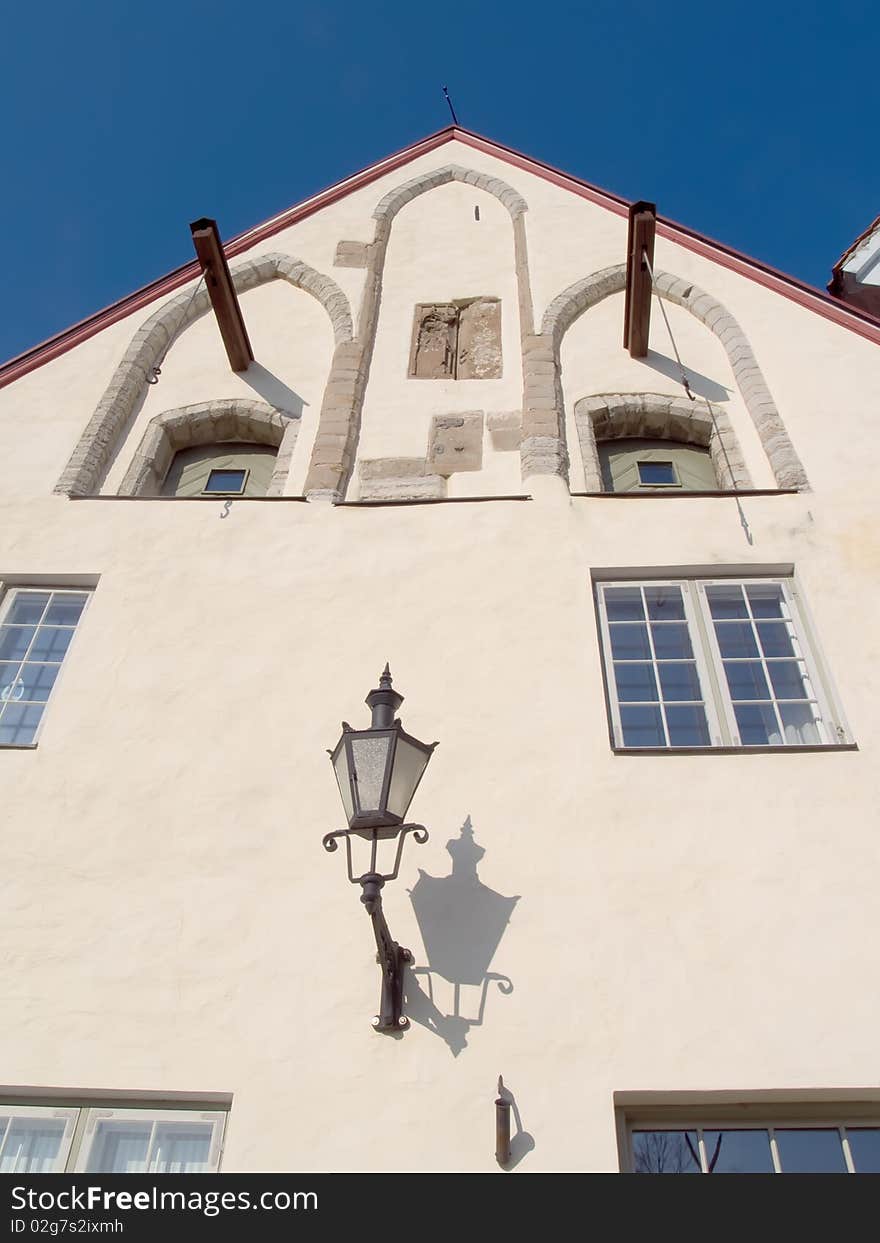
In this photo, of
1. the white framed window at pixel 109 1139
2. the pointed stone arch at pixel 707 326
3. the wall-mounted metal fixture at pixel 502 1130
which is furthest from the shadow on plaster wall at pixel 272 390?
the wall-mounted metal fixture at pixel 502 1130

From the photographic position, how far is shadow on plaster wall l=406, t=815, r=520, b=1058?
4.18 meters

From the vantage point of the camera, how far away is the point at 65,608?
6188mm

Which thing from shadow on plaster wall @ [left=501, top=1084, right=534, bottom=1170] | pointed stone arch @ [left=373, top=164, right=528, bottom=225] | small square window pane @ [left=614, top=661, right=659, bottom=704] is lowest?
shadow on plaster wall @ [left=501, top=1084, right=534, bottom=1170]

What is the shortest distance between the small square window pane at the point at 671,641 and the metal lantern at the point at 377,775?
1.98 m

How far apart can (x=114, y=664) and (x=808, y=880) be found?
11.9ft

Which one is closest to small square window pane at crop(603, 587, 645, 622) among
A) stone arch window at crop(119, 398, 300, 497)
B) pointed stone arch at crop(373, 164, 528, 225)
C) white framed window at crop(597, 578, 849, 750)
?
white framed window at crop(597, 578, 849, 750)

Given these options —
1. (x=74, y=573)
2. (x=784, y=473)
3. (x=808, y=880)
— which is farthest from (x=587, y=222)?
(x=808, y=880)

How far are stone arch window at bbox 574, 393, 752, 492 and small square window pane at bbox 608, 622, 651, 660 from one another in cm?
164

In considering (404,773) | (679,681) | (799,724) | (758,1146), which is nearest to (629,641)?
(679,681)

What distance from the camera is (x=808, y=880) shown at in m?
4.49

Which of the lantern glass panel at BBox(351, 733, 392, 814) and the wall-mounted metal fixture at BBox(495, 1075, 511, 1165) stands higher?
the lantern glass panel at BBox(351, 733, 392, 814)

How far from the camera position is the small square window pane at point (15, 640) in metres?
5.96

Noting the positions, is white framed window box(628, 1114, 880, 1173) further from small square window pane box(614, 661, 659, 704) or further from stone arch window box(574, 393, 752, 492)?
stone arch window box(574, 393, 752, 492)
